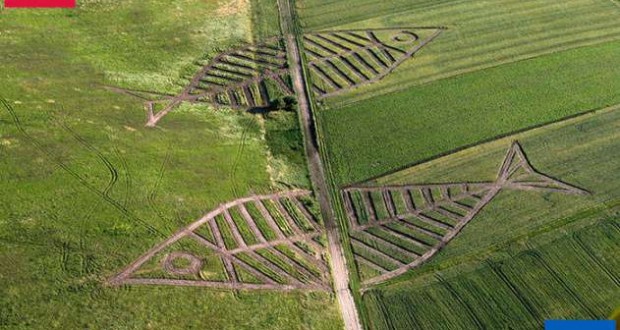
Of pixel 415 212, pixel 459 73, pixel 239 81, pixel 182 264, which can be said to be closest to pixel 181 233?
pixel 182 264

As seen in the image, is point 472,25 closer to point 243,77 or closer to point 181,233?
point 243,77

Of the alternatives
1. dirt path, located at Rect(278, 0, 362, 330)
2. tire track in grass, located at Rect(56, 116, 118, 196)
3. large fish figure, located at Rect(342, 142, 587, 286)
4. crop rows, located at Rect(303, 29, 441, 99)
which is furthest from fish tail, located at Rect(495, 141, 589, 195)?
tire track in grass, located at Rect(56, 116, 118, 196)

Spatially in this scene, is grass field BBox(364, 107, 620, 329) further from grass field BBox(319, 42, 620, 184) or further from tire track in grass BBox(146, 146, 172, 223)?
tire track in grass BBox(146, 146, 172, 223)

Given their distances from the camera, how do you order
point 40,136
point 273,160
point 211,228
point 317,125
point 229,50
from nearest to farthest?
point 211,228 < point 40,136 < point 273,160 < point 317,125 < point 229,50

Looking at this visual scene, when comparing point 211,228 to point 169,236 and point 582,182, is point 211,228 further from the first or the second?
point 582,182

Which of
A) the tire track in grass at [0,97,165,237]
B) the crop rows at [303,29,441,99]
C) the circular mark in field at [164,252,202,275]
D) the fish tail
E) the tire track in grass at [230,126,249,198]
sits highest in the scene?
the crop rows at [303,29,441,99]

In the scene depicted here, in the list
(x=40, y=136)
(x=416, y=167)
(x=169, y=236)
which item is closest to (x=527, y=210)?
(x=416, y=167)

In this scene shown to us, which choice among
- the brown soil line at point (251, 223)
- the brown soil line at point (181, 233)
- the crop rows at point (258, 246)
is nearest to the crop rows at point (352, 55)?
the brown soil line at point (181, 233)

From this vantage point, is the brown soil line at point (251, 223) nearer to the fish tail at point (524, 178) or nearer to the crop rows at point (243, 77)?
the crop rows at point (243, 77)
